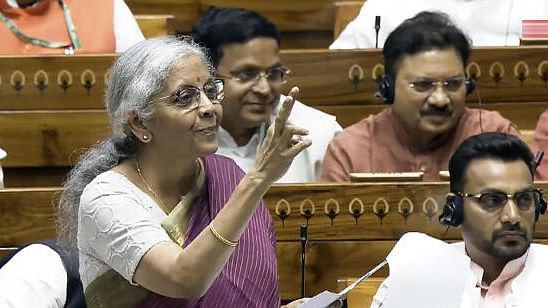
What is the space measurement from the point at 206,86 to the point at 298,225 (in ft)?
1.16

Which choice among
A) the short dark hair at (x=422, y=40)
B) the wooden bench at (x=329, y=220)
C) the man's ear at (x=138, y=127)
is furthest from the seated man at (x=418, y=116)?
the man's ear at (x=138, y=127)

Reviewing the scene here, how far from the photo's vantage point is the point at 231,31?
130cm

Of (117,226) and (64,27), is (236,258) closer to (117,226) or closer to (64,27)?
(117,226)

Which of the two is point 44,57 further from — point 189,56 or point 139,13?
point 189,56

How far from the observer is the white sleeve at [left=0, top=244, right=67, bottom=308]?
0.91 m

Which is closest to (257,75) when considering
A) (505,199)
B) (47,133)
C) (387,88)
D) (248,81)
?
(248,81)

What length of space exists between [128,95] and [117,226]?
0.10m

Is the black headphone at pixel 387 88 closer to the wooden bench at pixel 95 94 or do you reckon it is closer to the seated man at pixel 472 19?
the wooden bench at pixel 95 94

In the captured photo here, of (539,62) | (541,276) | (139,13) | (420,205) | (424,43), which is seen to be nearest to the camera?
(541,276)

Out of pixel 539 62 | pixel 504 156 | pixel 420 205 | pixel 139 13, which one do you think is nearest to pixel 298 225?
pixel 420 205

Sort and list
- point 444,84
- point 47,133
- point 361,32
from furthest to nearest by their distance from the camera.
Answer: point 361,32 < point 47,133 < point 444,84

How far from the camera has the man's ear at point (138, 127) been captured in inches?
32.4

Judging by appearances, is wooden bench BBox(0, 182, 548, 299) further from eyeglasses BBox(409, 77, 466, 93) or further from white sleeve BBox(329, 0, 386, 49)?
white sleeve BBox(329, 0, 386, 49)

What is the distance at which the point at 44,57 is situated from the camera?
1378 mm
